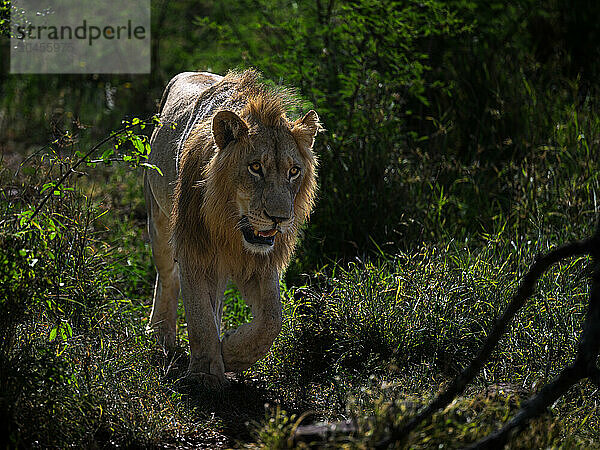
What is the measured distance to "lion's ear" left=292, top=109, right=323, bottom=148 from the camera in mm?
4812

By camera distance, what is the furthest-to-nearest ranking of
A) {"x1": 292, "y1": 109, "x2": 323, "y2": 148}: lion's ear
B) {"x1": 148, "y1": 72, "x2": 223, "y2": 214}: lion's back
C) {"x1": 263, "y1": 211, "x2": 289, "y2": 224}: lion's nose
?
{"x1": 148, "y1": 72, "x2": 223, "y2": 214}: lion's back < {"x1": 292, "y1": 109, "x2": 323, "y2": 148}: lion's ear < {"x1": 263, "y1": 211, "x2": 289, "y2": 224}: lion's nose

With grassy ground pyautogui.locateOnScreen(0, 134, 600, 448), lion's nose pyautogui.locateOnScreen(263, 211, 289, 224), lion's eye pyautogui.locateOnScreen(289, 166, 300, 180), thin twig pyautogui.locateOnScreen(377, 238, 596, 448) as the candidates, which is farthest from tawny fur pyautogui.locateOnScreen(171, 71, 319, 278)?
thin twig pyautogui.locateOnScreen(377, 238, 596, 448)

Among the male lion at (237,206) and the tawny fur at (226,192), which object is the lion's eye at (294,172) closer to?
the male lion at (237,206)

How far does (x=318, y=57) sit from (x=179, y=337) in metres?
3.52

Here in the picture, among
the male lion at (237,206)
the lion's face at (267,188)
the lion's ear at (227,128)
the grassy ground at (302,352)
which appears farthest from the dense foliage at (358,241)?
the lion's face at (267,188)

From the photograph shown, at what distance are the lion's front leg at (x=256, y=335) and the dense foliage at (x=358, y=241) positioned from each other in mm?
230

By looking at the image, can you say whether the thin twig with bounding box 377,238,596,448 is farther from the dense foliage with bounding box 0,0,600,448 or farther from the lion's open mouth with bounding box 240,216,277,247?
the lion's open mouth with bounding box 240,216,277,247

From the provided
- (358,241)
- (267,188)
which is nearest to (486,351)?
(267,188)

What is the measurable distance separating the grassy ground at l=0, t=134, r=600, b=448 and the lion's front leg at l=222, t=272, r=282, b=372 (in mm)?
238

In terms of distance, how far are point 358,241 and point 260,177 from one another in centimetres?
247

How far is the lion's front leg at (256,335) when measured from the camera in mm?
4844

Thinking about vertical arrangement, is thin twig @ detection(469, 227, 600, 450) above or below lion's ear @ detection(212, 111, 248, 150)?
below

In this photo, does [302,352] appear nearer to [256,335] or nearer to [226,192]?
[256,335]

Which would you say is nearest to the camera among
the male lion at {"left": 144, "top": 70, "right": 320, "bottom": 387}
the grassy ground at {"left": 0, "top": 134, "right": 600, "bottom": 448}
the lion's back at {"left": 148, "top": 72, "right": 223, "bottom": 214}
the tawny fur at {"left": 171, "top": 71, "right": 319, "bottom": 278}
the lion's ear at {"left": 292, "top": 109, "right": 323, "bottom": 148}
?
the grassy ground at {"left": 0, "top": 134, "right": 600, "bottom": 448}
